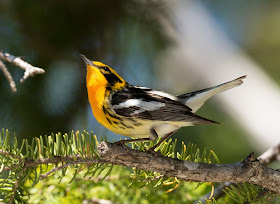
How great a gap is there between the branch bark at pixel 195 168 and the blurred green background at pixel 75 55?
1099 millimetres

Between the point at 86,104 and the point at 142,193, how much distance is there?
0.99 metres

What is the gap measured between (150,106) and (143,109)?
4 cm

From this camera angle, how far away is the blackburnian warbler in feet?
5.73

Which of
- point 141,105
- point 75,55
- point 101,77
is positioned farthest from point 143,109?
point 75,55

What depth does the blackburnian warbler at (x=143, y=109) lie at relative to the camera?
68.7 inches

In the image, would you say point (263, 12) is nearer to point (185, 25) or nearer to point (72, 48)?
point (185, 25)

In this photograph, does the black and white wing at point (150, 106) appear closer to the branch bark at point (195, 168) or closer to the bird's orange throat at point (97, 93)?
the bird's orange throat at point (97, 93)

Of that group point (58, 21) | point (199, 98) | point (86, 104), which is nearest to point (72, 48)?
point (58, 21)

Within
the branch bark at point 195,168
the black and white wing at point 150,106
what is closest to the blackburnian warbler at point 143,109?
the black and white wing at point 150,106

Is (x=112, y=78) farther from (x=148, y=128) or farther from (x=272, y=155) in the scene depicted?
(x=272, y=155)

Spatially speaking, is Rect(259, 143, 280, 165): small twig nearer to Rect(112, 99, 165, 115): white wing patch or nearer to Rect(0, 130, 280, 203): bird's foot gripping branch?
Rect(0, 130, 280, 203): bird's foot gripping branch

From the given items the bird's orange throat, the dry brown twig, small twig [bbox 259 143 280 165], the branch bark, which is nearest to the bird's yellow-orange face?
the bird's orange throat

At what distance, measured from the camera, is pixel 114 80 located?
6.90ft

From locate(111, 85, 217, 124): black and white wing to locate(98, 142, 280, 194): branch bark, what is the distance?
257mm
